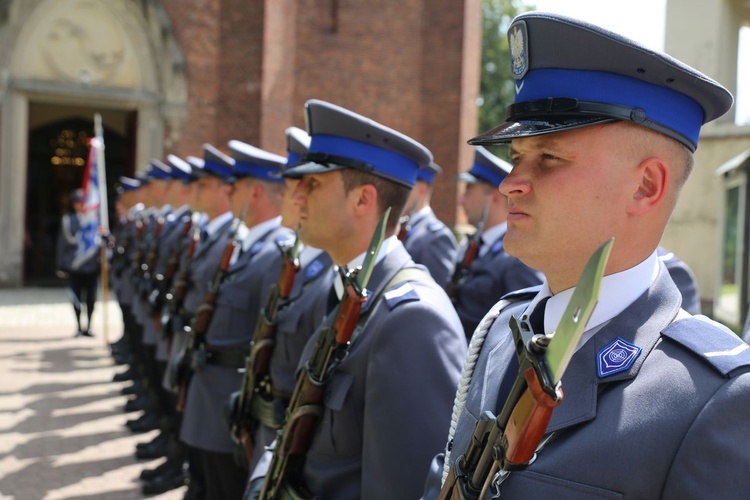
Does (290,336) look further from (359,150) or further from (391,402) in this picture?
(391,402)

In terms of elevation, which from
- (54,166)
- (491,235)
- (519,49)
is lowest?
(54,166)

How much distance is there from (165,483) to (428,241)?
2522mm

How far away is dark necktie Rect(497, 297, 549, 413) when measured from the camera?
1634 millimetres

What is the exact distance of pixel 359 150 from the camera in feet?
10.0

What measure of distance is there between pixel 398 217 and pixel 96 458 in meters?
→ 4.35

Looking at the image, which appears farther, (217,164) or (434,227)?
(434,227)

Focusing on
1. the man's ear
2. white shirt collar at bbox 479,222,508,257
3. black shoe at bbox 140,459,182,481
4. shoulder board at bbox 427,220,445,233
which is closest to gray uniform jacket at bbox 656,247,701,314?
white shirt collar at bbox 479,222,508,257

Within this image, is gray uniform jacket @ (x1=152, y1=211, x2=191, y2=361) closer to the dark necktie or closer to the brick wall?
the dark necktie

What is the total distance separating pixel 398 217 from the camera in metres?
3.05

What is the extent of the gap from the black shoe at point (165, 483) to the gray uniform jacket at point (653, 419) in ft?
15.3

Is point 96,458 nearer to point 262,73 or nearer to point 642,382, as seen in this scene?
point 642,382

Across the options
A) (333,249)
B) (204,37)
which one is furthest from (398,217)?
(204,37)

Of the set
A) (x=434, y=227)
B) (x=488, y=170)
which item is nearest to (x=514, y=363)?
(x=488, y=170)

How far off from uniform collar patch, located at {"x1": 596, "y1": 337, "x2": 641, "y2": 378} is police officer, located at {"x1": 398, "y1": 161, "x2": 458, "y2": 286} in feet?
14.9
